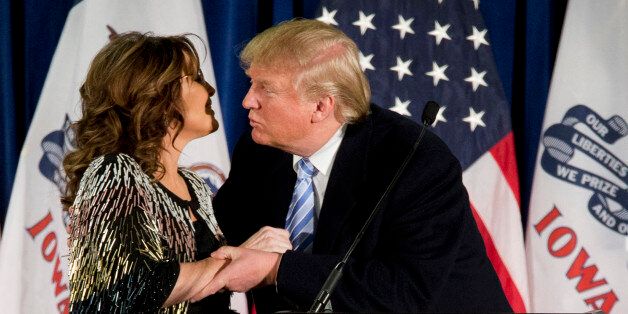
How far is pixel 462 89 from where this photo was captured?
11.7ft

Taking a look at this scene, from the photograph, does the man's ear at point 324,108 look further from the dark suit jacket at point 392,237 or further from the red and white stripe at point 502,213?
the red and white stripe at point 502,213

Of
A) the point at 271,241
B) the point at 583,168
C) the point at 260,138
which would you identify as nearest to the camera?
the point at 271,241

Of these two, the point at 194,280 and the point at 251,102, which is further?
the point at 251,102

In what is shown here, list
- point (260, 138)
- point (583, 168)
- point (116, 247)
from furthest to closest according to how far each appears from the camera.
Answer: point (583, 168), point (260, 138), point (116, 247)

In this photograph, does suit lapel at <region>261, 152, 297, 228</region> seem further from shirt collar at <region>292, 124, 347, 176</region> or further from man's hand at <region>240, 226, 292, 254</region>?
man's hand at <region>240, 226, 292, 254</region>

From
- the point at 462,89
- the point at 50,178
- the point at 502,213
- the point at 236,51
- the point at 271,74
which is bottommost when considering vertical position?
the point at 502,213

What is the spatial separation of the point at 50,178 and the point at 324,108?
1.35 meters

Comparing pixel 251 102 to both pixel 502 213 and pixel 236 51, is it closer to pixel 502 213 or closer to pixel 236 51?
pixel 236 51

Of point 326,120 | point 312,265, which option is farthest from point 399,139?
point 312,265

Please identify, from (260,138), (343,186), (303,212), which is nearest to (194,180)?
(260,138)

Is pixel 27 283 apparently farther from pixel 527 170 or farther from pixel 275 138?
pixel 527 170

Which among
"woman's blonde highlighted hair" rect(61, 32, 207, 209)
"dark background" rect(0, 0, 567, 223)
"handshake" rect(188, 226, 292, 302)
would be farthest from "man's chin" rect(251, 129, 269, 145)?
"dark background" rect(0, 0, 567, 223)

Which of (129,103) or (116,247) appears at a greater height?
(129,103)

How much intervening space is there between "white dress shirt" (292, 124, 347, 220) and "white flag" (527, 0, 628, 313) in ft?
4.63
